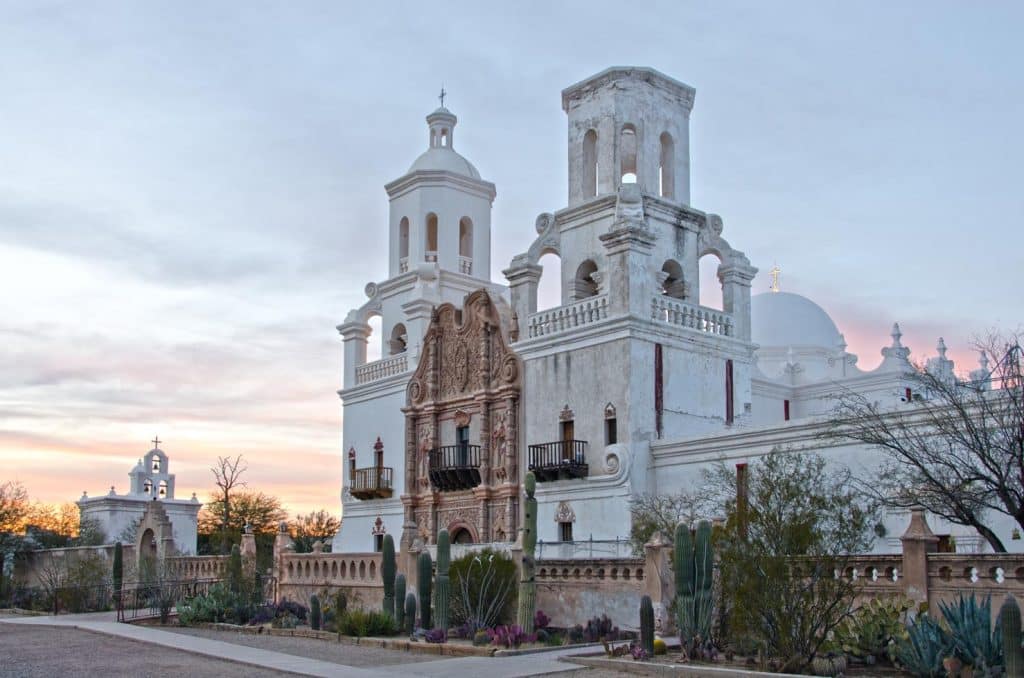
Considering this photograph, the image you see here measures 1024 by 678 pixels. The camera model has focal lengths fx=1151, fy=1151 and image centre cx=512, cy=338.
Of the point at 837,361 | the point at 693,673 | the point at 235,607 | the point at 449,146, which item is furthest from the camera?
the point at 449,146

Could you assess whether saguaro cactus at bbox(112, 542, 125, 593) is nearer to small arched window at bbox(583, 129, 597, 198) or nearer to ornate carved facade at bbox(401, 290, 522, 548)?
ornate carved facade at bbox(401, 290, 522, 548)

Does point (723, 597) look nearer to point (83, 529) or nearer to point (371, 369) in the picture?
point (371, 369)

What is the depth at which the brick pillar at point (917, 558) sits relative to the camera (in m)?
17.4

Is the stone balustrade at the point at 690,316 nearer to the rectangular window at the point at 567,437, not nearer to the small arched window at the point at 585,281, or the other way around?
the small arched window at the point at 585,281

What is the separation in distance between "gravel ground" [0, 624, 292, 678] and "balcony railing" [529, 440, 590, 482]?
1212 centimetres

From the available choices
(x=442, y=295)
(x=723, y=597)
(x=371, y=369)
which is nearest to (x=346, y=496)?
(x=371, y=369)

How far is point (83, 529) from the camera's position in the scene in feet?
191

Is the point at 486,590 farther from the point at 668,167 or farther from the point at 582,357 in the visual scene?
the point at 668,167

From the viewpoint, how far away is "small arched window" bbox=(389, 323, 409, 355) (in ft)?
141

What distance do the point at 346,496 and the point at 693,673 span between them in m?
27.3

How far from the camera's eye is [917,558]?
17484 millimetres

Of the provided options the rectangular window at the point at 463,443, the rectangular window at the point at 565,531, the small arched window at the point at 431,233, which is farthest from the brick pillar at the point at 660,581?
the small arched window at the point at 431,233

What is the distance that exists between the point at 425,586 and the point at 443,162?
22.1m

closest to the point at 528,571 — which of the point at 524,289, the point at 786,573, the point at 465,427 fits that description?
the point at 786,573
